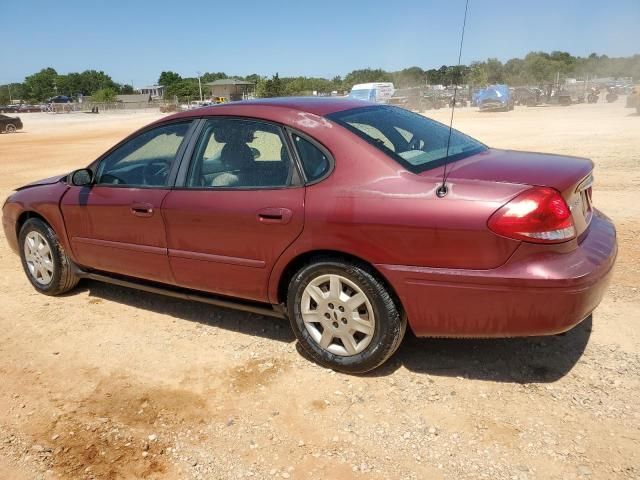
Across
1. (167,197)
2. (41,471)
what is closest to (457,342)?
(167,197)

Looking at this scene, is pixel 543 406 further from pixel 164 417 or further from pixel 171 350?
pixel 171 350

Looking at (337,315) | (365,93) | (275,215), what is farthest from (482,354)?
(365,93)

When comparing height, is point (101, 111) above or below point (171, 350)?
below

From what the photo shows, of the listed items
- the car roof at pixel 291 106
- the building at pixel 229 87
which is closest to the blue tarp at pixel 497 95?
the car roof at pixel 291 106

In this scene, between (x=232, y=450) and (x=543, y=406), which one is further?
(x=543, y=406)

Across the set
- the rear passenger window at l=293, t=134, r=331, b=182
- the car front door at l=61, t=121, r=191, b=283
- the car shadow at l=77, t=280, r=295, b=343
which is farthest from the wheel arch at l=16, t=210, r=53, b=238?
the rear passenger window at l=293, t=134, r=331, b=182

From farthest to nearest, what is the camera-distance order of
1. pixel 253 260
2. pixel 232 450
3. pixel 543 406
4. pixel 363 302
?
pixel 253 260 < pixel 363 302 < pixel 543 406 < pixel 232 450

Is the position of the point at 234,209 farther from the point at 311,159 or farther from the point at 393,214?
the point at 393,214

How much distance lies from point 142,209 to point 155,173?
30cm

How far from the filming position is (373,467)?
2.60 metres

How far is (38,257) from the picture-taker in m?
4.98

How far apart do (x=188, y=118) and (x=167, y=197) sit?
591 millimetres

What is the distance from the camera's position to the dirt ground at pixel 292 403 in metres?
2.65

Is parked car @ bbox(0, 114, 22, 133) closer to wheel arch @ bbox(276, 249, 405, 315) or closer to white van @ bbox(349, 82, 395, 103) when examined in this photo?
white van @ bbox(349, 82, 395, 103)
